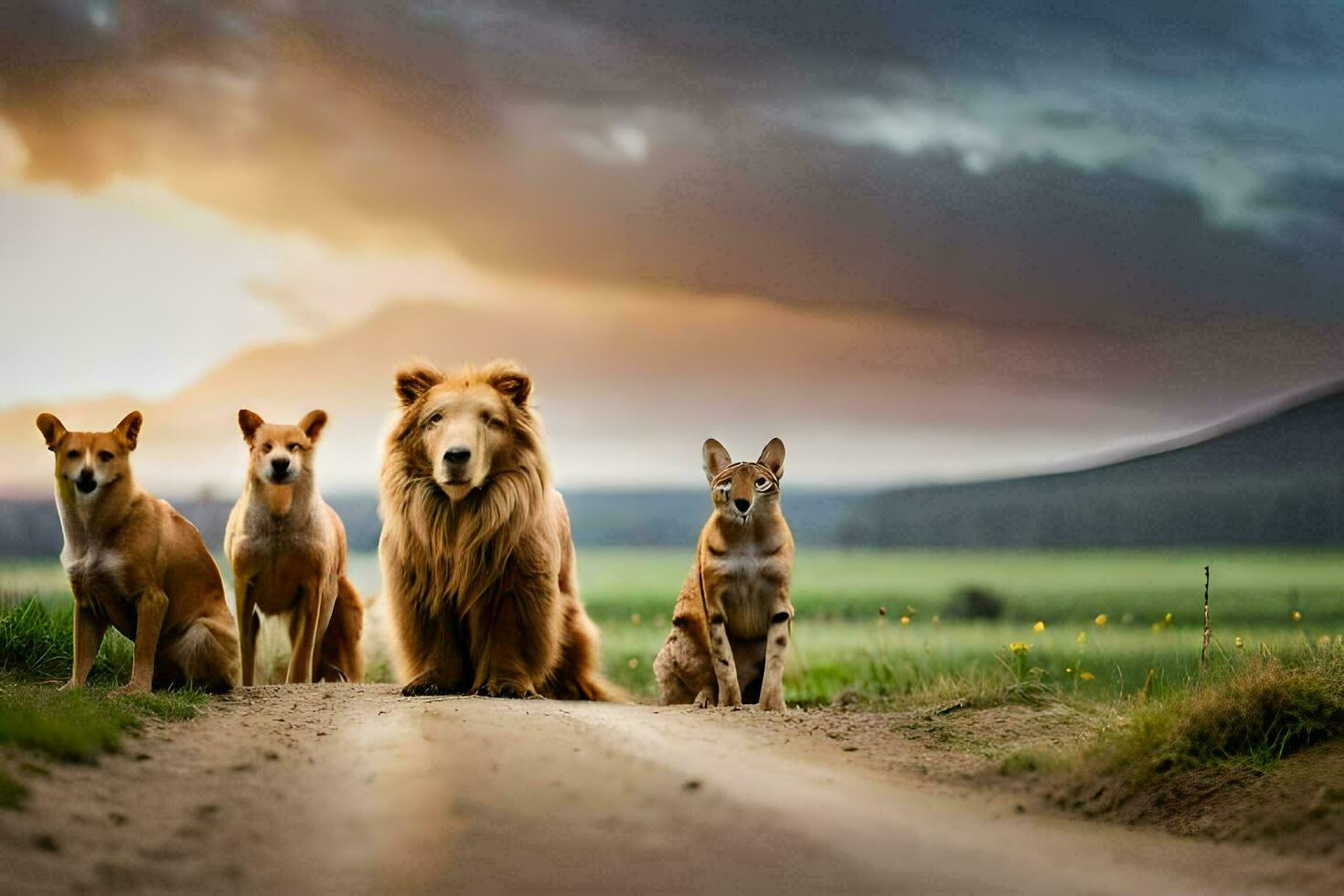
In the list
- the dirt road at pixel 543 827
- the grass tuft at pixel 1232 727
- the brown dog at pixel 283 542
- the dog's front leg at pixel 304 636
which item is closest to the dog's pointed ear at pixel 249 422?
the brown dog at pixel 283 542

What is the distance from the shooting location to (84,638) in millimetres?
8922

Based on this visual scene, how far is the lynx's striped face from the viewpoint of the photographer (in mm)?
9312

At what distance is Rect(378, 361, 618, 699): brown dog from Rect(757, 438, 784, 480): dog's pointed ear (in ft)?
5.12

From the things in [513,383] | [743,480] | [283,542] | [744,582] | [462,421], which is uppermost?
[513,383]

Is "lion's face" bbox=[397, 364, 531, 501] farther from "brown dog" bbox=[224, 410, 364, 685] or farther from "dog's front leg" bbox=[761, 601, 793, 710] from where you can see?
"dog's front leg" bbox=[761, 601, 793, 710]

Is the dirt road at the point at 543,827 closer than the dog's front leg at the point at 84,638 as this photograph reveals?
Yes

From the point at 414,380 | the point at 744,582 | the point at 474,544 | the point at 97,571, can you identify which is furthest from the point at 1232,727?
the point at 97,571

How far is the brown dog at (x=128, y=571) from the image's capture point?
8797 mm

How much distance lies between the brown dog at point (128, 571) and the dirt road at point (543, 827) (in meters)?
1.63

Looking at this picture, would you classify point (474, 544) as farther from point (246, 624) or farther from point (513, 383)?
point (246, 624)

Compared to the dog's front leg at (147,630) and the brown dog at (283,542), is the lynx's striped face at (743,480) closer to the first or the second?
the brown dog at (283,542)

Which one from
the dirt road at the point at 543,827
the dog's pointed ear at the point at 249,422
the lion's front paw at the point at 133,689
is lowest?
the dirt road at the point at 543,827

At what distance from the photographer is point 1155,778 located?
7.23 metres

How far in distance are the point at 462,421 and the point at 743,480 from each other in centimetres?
195
